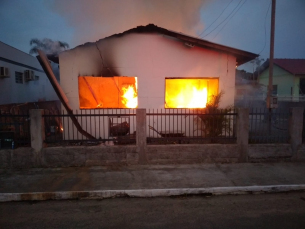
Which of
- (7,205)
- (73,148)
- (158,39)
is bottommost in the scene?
(7,205)

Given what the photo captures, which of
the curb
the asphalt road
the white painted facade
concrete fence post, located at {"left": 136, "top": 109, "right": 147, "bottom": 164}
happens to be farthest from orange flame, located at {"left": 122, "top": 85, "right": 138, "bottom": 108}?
the asphalt road

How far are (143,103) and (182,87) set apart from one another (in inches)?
103

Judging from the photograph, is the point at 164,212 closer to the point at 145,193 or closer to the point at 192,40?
the point at 145,193

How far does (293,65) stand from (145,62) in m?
24.2

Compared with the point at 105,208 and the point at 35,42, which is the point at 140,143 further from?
the point at 35,42

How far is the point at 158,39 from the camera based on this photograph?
32.1 ft

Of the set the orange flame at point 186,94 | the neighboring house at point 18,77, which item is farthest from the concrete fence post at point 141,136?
the neighboring house at point 18,77

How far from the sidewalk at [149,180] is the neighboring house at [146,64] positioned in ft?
13.8

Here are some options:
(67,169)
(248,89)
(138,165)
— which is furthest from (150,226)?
(248,89)

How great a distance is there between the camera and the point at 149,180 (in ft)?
18.5

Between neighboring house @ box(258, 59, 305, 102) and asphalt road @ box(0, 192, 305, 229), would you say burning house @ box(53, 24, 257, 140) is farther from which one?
neighboring house @ box(258, 59, 305, 102)

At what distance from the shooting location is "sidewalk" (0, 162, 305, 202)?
498 centimetres

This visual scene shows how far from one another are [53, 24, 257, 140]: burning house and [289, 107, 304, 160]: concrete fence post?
10.9 feet

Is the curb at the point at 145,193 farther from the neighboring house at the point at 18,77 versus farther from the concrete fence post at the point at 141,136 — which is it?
the neighboring house at the point at 18,77
